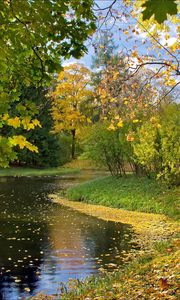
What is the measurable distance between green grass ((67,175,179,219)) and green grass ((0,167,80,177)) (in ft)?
45.2

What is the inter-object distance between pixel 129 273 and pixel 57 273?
81.5 inches

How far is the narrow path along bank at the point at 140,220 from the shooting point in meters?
12.5

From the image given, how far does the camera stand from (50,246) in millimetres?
11734

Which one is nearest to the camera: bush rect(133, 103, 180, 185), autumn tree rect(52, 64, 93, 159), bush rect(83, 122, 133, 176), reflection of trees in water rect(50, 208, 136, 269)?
reflection of trees in water rect(50, 208, 136, 269)

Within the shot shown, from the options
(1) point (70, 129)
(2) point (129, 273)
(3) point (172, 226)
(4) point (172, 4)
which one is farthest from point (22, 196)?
(1) point (70, 129)

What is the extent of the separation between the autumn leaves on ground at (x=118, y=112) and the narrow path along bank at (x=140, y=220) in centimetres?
3

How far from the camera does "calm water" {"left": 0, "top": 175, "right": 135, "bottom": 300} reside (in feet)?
29.0

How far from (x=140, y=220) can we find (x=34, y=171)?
2466cm

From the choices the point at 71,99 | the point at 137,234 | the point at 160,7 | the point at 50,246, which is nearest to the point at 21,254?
the point at 50,246

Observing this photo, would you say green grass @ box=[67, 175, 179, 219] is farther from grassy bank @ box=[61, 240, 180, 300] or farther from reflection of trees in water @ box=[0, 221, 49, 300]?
grassy bank @ box=[61, 240, 180, 300]

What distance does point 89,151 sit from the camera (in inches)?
1011

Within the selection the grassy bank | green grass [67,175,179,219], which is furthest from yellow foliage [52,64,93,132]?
the grassy bank

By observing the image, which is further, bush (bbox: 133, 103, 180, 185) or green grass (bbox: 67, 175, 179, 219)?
bush (bbox: 133, 103, 180, 185)

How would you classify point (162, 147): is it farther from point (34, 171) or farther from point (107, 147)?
point (34, 171)
